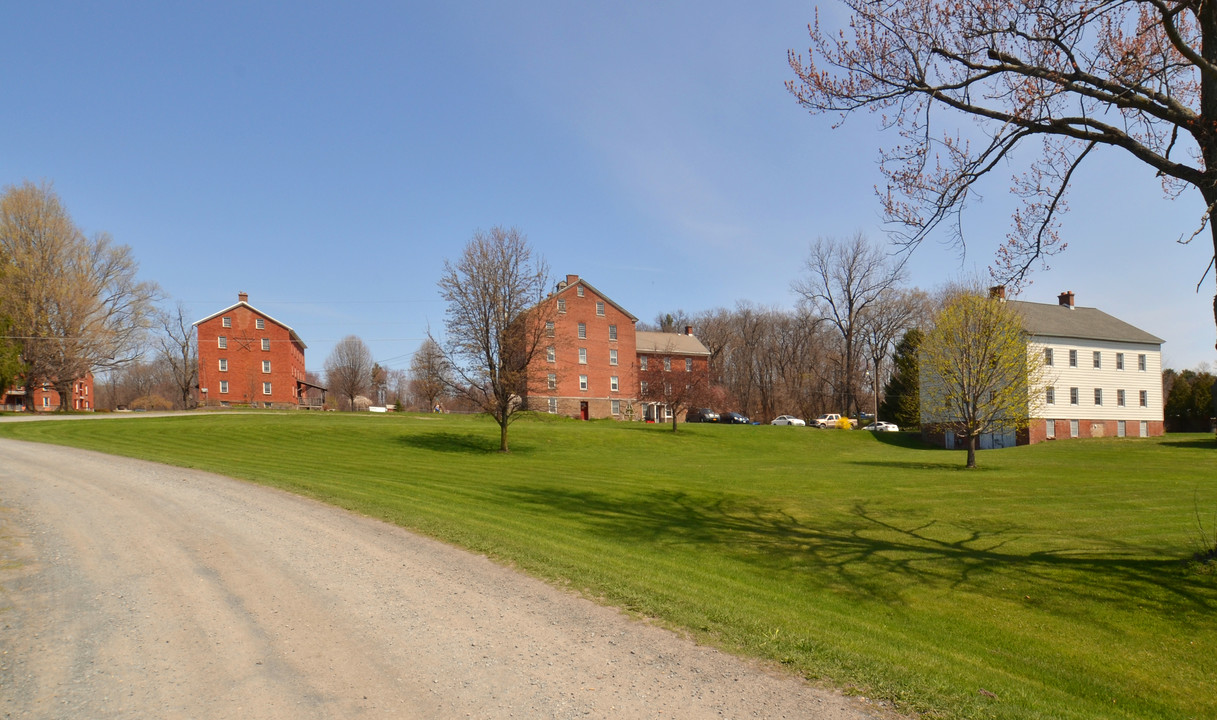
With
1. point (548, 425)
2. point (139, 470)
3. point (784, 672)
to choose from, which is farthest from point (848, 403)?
point (784, 672)

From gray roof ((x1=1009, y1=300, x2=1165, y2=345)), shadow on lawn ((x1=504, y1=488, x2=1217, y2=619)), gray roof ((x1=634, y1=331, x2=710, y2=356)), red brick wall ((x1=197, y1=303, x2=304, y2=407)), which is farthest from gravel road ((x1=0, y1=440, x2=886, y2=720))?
red brick wall ((x1=197, y1=303, x2=304, y2=407))

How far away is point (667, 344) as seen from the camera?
73.5 meters

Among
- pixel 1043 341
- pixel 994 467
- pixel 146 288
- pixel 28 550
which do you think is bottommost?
pixel 994 467

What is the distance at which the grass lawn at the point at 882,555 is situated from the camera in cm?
646

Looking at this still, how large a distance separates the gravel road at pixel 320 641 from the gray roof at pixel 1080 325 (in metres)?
48.5

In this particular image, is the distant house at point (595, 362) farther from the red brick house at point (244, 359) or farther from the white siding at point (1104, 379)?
the red brick house at point (244, 359)

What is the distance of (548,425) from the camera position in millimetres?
47688

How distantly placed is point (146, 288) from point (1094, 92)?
2576 inches

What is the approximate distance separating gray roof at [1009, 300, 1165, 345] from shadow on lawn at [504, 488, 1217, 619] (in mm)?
38334

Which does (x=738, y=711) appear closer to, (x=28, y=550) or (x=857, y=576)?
(x=857, y=576)

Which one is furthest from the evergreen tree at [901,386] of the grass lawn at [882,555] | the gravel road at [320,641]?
the gravel road at [320,641]

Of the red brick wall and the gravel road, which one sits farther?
the red brick wall

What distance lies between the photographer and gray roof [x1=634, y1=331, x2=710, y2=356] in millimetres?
71750

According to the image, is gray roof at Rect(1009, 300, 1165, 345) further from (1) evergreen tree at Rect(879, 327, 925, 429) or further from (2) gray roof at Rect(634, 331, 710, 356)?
(2) gray roof at Rect(634, 331, 710, 356)
